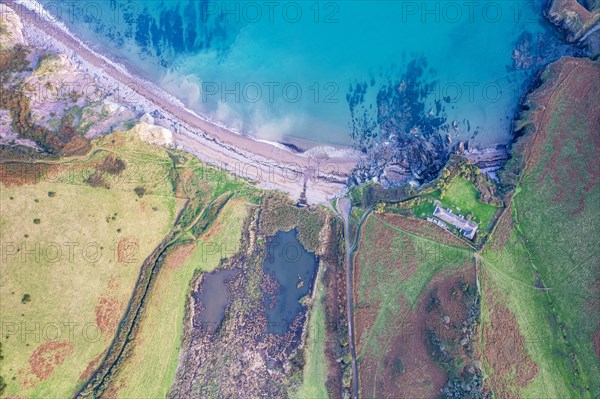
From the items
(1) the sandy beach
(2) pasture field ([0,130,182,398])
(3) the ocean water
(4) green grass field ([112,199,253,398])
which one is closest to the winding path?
(1) the sandy beach

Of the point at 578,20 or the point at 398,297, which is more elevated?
the point at 578,20

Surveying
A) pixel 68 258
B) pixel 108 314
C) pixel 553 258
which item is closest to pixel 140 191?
pixel 68 258

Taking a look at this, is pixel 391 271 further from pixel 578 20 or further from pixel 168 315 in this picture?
pixel 578 20

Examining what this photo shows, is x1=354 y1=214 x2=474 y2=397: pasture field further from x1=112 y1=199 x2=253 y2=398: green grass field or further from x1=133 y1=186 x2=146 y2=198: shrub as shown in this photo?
x1=133 y1=186 x2=146 y2=198: shrub

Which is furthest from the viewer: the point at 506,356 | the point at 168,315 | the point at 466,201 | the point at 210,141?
the point at 210,141

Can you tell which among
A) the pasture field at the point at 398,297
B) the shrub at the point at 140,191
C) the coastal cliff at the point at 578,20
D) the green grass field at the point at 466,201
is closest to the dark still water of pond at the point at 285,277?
the pasture field at the point at 398,297

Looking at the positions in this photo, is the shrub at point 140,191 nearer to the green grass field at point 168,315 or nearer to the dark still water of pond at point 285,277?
the green grass field at point 168,315
